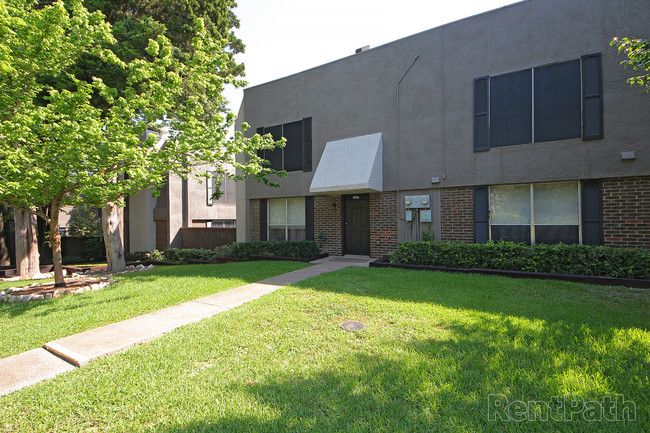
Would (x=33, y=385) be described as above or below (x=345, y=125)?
below

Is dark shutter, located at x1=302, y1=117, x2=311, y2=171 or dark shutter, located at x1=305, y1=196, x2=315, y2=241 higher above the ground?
dark shutter, located at x1=302, y1=117, x2=311, y2=171

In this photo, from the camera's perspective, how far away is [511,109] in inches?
352

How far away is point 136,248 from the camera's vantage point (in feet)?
56.4

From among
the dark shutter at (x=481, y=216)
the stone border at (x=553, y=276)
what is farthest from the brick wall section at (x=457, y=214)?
the stone border at (x=553, y=276)

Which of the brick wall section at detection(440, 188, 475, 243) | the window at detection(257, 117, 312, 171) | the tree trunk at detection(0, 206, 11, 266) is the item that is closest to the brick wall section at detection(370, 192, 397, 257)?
the brick wall section at detection(440, 188, 475, 243)

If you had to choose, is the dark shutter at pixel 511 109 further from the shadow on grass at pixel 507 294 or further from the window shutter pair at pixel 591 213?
the shadow on grass at pixel 507 294

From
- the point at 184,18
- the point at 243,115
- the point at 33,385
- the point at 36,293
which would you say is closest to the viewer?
the point at 33,385

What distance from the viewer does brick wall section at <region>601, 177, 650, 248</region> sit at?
7539 millimetres

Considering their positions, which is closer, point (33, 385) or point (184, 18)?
point (33, 385)

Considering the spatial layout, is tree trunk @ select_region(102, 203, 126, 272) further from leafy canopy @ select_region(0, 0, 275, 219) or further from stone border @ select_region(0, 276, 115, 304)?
leafy canopy @ select_region(0, 0, 275, 219)

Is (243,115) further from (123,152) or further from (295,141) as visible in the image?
(123,152)

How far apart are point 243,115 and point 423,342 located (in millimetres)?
13457

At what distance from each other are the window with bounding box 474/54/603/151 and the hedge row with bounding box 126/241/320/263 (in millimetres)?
6585

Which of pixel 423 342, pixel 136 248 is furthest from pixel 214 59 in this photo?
pixel 136 248
